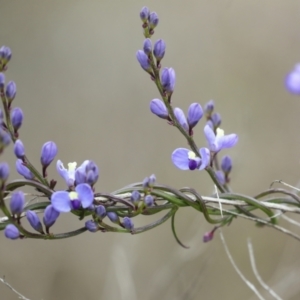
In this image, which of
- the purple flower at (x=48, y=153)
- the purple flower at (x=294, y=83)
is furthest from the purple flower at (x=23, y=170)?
the purple flower at (x=294, y=83)

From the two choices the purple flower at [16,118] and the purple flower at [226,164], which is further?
the purple flower at [226,164]

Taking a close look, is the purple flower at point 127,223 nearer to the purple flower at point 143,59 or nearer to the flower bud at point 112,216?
the flower bud at point 112,216

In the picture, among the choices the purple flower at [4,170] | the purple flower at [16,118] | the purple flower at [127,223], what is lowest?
the purple flower at [127,223]

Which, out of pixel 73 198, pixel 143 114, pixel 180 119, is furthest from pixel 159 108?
pixel 143 114

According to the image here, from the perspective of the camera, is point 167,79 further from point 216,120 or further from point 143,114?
point 143,114

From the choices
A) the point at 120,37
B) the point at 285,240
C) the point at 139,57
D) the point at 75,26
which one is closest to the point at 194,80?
the point at 120,37

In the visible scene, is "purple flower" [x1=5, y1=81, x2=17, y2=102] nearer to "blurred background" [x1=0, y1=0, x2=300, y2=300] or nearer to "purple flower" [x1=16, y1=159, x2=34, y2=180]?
"purple flower" [x1=16, y1=159, x2=34, y2=180]

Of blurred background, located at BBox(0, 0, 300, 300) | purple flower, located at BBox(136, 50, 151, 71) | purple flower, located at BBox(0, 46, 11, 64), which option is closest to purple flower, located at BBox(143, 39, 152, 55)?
purple flower, located at BBox(136, 50, 151, 71)
